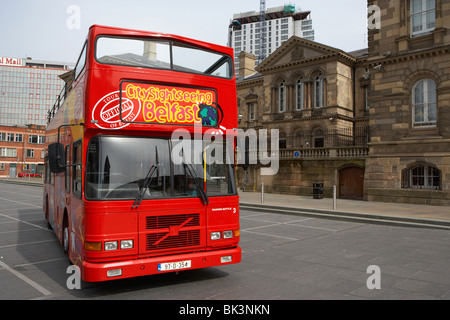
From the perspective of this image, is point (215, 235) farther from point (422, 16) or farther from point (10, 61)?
point (10, 61)

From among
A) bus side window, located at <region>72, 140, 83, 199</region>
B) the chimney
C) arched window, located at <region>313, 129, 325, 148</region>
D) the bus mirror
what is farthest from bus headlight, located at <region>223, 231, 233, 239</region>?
the chimney

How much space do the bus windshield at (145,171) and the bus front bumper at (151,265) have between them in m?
0.91

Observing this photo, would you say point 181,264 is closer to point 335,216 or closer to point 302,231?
point 302,231

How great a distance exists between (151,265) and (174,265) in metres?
0.35

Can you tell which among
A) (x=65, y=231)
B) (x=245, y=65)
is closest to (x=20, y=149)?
(x=245, y=65)

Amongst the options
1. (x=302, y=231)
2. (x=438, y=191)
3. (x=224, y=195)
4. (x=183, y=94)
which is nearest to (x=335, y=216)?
(x=302, y=231)

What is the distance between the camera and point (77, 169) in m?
5.92

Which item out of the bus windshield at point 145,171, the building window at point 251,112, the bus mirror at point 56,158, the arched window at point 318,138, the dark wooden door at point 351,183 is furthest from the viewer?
the building window at point 251,112

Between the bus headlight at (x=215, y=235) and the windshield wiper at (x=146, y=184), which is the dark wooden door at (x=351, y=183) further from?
the windshield wiper at (x=146, y=184)

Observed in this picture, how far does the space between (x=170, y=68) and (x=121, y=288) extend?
3540mm

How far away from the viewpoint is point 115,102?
541 cm

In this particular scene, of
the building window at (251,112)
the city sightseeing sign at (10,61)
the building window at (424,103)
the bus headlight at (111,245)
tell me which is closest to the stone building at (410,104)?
the building window at (424,103)

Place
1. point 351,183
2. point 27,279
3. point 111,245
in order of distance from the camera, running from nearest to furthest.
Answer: point 111,245 → point 27,279 → point 351,183

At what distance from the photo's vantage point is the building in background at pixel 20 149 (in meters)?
74.9
